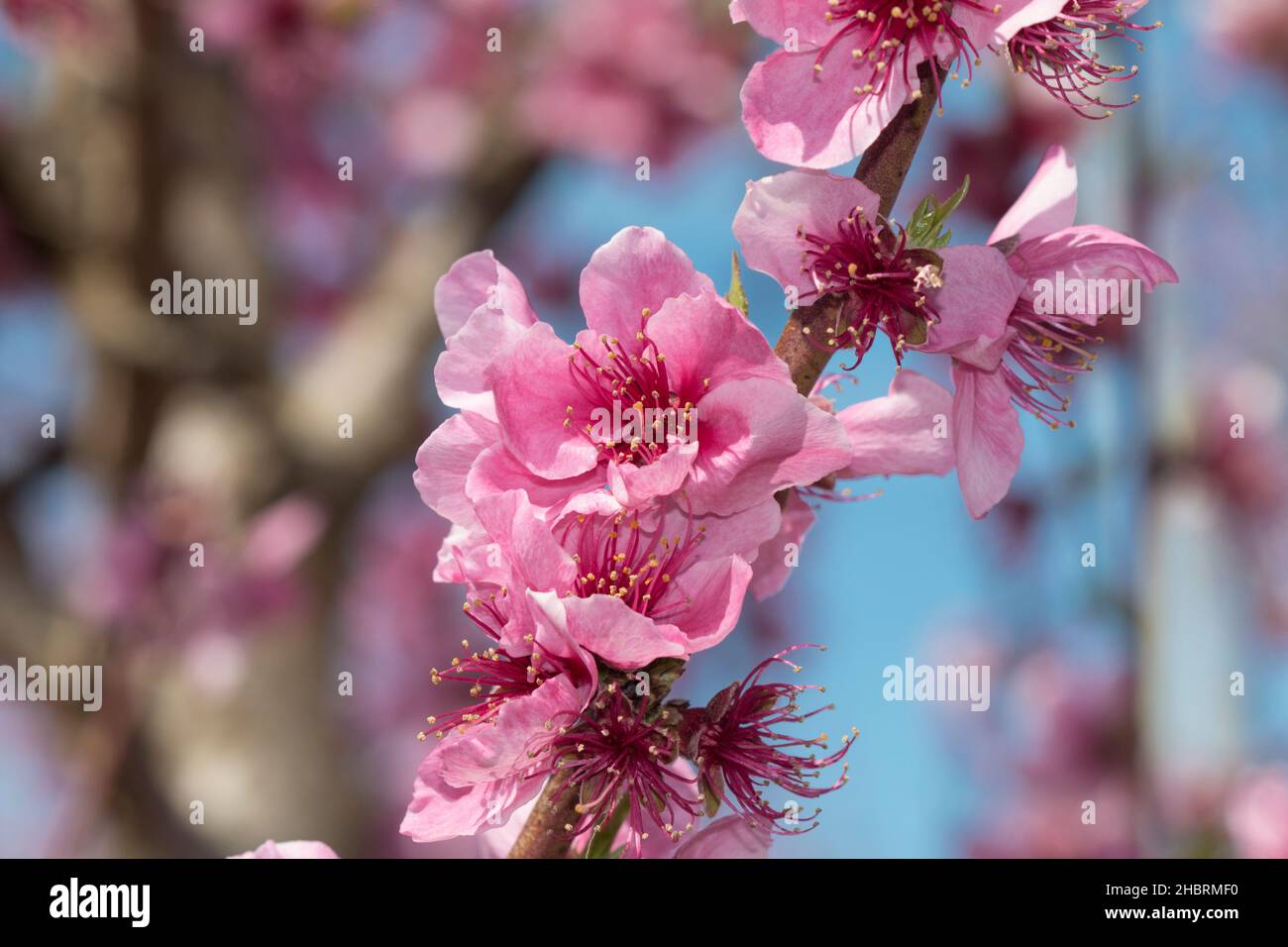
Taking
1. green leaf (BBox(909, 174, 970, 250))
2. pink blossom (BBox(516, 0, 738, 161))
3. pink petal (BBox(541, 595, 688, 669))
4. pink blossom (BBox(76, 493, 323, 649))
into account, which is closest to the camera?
pink petal (BBox(541, 595, 688, 669))

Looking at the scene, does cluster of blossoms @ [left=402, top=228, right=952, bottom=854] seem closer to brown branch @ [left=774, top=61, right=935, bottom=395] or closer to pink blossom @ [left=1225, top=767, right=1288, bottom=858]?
brown branch @ [left=774, top=61, right=935, bottom=395]

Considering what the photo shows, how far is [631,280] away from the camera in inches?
21.8

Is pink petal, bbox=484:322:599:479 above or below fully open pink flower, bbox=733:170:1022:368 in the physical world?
below

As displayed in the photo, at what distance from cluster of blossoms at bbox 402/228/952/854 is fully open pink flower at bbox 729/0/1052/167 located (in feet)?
0.34

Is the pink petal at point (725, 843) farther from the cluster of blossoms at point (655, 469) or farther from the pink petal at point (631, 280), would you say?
the pink petal at point (631, 280)

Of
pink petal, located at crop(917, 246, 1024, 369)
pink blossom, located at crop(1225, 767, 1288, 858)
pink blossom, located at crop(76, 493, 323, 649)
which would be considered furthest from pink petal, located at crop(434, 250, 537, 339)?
pink blossom, located at crop(76, 493, 323, 649)

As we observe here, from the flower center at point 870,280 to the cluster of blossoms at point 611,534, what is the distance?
0.21 feet

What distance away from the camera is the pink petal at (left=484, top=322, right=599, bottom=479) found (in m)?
0.55

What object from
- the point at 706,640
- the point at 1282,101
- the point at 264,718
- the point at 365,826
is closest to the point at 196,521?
the point at 264,718

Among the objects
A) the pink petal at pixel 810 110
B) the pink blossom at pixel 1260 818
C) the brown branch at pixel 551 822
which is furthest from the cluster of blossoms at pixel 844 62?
the pink blossom at pixel 1260 818

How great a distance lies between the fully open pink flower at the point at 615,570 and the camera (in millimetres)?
508

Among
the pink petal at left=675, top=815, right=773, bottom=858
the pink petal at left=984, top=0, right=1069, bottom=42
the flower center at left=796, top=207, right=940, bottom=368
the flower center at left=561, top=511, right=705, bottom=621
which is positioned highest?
the pink petal at left=984, top=0, right=1069, bottom=42

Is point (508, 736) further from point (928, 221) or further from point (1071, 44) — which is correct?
point (1071, 44)

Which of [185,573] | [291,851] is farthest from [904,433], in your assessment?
[185,573]
